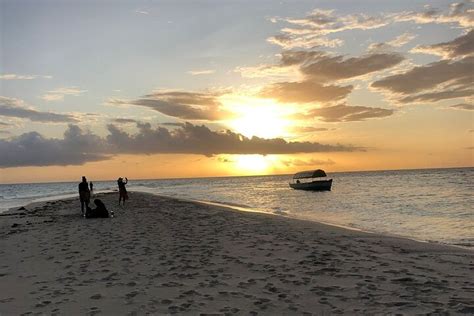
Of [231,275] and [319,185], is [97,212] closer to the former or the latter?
[231,275]

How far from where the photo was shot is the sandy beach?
710 cm

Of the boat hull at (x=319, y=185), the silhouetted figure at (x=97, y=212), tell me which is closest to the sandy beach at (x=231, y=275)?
the silhouetted figure at (x=97, y=212)

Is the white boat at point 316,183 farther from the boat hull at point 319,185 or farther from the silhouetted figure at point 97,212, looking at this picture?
the silhouetted figure at point 97,212

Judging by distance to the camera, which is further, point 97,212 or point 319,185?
point 319,185

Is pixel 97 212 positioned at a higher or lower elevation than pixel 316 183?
higher

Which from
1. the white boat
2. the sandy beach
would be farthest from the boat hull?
the sandy beach

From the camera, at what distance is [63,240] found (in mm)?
15070

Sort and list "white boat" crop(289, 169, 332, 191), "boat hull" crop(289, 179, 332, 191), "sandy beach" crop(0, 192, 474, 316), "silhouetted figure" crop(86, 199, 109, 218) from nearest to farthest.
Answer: "sandy beach" crop(0, 192, 474, 316) < "silhouetted figure" crop(86, 199, 109, 218) < "boat hull" crop(289, 179, 332, 191) < "white boat" crop(289, 169, 332, 191)

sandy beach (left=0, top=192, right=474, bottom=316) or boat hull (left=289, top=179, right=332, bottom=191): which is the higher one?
sandy beach (left=0, top=192, right=474, bottom=316)

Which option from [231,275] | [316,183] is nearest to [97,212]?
[231,275]

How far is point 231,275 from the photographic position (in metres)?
9.38

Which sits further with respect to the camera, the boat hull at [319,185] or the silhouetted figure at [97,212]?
the boat hull at [319,185]

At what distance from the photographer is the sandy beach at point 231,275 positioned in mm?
7098

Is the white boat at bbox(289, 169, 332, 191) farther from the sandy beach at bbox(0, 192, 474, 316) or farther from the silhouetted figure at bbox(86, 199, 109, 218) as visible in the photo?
the sandy beach at bbox(0, 192, 474, 316)
